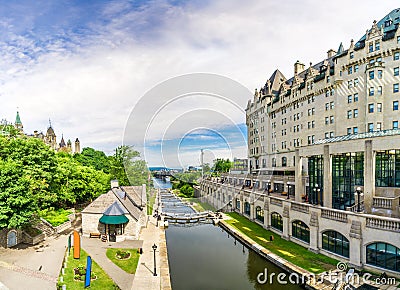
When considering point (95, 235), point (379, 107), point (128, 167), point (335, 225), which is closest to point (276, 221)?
point (335, 225)

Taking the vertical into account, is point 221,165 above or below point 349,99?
below

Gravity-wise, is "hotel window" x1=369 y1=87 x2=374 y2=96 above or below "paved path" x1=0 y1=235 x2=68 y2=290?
above

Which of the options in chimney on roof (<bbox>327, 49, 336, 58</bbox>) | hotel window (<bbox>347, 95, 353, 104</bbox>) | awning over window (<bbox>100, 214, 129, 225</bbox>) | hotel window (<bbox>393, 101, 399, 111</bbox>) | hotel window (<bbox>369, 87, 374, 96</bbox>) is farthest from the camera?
chimney on roof (<bbox>327, 49, 336, 58</bbox>)

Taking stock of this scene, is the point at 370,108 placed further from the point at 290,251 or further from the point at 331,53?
the point at 290,251

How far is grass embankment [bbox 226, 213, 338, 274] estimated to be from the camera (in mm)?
23359

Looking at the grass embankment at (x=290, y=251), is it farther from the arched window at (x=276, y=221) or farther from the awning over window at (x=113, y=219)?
the awning over window at (x=113, y=219)

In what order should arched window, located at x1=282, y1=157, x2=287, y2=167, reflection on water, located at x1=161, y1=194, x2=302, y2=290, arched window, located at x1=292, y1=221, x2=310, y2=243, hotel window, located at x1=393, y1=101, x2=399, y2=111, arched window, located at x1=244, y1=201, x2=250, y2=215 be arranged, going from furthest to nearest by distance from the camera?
1. arched window, located at x1=282, y1=157, x2=287, y2=167
2. arched window, located at x1=244, y1=201, x2=250, y2=215
3. hotel window, located at x1=393, y1=101, x2=399, y2=111
4. arched window, located at x1=292, y1=221, x2=310, y2=243
5. reflection on water, located at x1=161, y1=194, x2=302, y2=290

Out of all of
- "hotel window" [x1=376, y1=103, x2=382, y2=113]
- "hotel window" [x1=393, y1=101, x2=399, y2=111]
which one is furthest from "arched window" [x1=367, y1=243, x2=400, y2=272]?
"hotel window" [x1=376, y1=103, x2=382, y2=113]

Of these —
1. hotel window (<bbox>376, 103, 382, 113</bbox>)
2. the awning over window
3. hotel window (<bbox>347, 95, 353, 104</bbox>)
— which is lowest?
the awning over window

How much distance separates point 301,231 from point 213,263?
10.1 m

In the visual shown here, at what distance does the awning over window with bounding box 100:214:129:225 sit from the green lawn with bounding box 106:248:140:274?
2786 millimetres

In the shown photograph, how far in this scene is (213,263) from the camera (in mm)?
27906

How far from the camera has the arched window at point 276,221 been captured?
3453cm

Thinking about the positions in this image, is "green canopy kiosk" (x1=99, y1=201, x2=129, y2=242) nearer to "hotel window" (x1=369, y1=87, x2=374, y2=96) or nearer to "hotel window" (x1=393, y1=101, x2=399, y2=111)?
"hotel window" (x1=369, y1=87, x2=374, y2=96)
